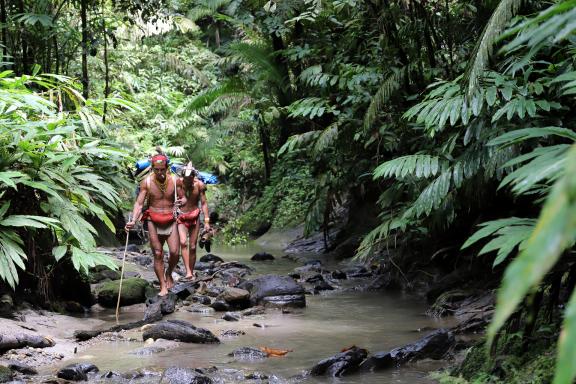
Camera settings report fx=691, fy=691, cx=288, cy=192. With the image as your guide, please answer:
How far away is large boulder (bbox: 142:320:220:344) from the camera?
247 inches

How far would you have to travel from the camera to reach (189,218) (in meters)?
10.0

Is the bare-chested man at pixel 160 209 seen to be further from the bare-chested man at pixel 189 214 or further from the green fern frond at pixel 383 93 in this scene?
the green fern frond at pixel 383 93

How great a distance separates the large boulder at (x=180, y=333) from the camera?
6.27 meters

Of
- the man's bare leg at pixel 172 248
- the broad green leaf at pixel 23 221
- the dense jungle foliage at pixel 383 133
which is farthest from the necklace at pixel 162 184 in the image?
the broad green leaf at pixel 23 221

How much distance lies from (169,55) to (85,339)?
19.4 metres

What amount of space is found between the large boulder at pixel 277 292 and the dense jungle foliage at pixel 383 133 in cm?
95

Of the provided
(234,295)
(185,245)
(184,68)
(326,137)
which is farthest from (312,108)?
(184,68)

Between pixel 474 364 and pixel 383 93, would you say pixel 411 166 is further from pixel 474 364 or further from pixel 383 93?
pixel 474 364

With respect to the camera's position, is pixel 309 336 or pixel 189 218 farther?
pixel 189 218

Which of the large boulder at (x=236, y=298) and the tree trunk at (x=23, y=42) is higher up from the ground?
the tree trunk at (x=23, y=42)

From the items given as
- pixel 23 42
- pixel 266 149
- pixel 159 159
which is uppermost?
pixel 23 42

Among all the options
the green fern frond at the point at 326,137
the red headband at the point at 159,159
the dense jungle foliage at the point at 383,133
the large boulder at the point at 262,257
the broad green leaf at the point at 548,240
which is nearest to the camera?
the broad green leaf at the point at 548,240

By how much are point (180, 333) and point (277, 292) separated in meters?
2.35

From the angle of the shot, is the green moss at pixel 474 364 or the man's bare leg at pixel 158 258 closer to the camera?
the green moss at pixel 474 364
